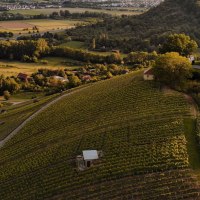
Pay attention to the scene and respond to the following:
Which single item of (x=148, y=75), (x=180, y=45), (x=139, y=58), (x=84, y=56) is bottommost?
(x=84, y=56)

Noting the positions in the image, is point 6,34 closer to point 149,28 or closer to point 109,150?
point 149,28

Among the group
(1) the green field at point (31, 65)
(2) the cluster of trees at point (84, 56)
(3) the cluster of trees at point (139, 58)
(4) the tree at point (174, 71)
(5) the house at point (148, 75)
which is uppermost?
(4) the tree at point (174, 71)

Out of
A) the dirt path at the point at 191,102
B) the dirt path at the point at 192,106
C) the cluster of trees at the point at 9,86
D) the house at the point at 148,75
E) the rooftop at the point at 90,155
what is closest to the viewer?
the rooftop at the point at 90,155

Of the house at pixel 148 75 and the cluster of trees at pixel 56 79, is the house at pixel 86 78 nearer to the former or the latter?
the cluster of trees at pixel 56 79

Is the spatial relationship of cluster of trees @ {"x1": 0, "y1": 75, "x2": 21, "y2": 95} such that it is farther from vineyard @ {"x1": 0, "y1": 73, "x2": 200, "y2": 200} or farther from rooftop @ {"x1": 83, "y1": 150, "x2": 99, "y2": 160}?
rooftop @ {"x1": 83, "y1": 150, "x2": 99, "y2": 160}

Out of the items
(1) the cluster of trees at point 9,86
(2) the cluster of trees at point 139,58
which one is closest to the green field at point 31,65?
(1) the cluster of trees at point 9,86

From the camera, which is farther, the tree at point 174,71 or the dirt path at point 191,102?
the tree at point 174,71

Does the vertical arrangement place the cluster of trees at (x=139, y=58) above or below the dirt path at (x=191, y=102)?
below

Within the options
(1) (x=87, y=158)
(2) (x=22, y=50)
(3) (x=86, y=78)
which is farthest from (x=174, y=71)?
(2) (x=22, y=50)
